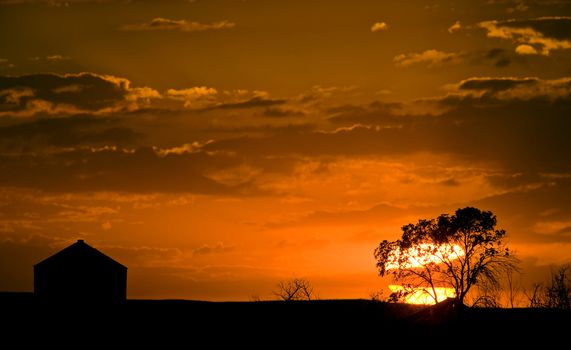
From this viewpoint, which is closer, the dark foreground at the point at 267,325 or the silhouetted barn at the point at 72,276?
the dark foreground at the point at 267,325

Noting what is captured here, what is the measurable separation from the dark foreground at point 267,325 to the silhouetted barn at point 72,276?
22.1 feet

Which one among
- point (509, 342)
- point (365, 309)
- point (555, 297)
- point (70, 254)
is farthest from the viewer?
point (555, 297)

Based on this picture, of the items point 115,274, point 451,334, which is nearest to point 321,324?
point 451,334

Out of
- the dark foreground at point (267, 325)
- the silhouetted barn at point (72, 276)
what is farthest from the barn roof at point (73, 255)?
the dark foreground at point (267, 325)

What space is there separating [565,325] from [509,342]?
291 centimetres

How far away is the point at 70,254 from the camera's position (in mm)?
60438

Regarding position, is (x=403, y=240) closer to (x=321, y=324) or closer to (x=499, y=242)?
(x=499, y=242)

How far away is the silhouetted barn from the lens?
60.1m

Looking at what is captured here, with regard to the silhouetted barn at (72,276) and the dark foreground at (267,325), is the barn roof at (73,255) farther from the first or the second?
the dark foreground at (267,325)

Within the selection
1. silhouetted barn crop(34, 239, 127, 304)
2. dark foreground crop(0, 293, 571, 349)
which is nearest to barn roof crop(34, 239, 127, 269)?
silhouetted barn crop(34, 239, 127, 304)

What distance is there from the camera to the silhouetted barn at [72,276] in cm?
6012

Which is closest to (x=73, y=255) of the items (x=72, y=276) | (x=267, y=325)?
(x=72, y=276)

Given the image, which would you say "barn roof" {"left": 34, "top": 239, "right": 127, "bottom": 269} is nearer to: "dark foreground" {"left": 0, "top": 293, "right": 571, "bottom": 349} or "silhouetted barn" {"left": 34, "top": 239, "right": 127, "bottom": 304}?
"silhouetted barn" {"left": 34, "top": 239, "right": 127, "bottom": 304}

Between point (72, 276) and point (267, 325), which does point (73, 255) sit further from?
point (267, 325)
